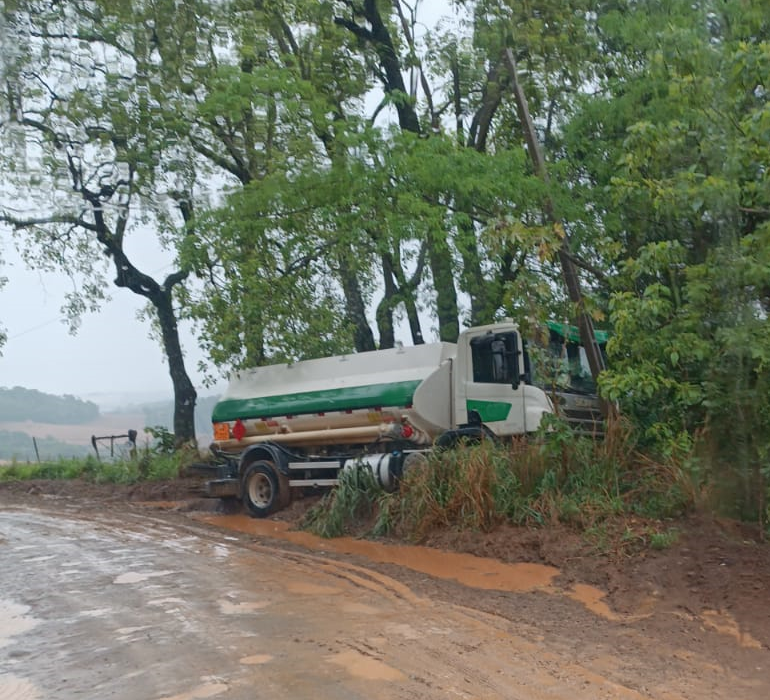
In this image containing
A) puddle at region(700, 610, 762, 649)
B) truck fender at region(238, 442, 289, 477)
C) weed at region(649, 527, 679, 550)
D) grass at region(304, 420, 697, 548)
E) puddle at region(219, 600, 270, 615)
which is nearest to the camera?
puddle at region(700, 610, 762, 649)

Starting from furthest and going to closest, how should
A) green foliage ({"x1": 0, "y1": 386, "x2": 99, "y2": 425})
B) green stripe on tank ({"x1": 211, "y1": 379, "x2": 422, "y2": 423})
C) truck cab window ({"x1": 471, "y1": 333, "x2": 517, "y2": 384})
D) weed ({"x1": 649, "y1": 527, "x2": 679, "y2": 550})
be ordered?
green foliage ({"x1": 0, "y1": 386, "x2": 99, "y2": 425})
green stripe on tank ({"x1": 211, "y1": 379, "x2": 422, "y2": 423})
truck cab window ({"x1": 471, "y1": 333, "x2": 517, "y2": 384})
weed ({"x1": 649, "y1": 527, "x2": 679, "y2": 550})

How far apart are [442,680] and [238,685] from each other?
1.29m

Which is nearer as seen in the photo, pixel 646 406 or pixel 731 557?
pixel 731 557

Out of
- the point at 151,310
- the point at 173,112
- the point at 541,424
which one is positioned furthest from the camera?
the point at 151,310

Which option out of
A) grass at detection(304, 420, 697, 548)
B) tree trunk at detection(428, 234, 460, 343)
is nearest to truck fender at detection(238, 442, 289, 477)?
grass at detection(304, 420, 697, 548)

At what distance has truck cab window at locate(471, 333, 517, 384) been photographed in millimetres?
12867

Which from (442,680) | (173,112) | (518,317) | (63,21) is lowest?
(442,680)

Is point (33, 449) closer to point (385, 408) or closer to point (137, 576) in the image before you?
point (385, 408)

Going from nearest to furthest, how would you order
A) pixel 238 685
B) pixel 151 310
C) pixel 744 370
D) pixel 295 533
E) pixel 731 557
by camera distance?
pixel 238 685
pixel 731 557
pixel 744 370
pixel 295 533
pixel 151 310

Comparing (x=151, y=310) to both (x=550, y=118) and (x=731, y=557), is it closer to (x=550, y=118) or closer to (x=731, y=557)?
(x=550, y=118)

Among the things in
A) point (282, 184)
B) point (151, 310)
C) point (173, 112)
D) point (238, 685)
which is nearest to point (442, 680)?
point (238, 685)

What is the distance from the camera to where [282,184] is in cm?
1553

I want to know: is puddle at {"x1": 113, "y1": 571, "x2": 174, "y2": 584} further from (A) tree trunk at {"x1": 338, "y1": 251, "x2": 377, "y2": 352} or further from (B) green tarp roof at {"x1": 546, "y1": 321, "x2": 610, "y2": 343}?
(A) tree trunk at {"x1": 338, "y1": 251, "x2": 377, "y2": 352}

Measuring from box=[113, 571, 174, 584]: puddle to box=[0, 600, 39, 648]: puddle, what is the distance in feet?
4.02
